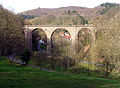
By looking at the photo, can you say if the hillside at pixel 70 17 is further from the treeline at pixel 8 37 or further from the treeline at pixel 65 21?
the treeline at pixel 8 37

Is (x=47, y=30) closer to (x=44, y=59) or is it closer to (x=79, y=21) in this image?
(x=44, y=59)

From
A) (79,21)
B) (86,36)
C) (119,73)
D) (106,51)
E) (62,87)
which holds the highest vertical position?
(79,21)

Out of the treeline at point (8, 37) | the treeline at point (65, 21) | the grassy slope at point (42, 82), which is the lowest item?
the grassy slope at point (42, 82)

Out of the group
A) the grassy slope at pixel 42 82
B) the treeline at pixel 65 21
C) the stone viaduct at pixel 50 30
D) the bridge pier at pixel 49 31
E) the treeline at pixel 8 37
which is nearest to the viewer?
the grassy slope at pixel 42 82

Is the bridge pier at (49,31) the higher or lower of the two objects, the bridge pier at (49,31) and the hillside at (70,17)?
the lower

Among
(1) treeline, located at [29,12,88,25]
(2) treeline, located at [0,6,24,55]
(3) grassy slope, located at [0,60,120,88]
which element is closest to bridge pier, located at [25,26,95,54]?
(2) treeline, located at [0,6,24,55]

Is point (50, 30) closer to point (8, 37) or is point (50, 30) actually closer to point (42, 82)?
point (8, 37)

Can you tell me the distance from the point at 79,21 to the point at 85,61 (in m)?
27.0

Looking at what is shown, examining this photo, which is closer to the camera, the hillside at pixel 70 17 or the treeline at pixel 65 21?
the treeline at pixel 65 21

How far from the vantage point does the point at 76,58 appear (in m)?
14.1

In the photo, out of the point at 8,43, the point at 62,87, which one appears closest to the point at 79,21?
the point at 8,43

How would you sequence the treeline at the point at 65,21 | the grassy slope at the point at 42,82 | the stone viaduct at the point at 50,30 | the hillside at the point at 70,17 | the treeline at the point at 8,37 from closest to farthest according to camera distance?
1. the grassy slope at the point at 42,82
2. the treeline at the point at 8,37
3. the stone viaduct at the point at 50,30
4. the treeline at the point at 65,21
5. the hillside at the point at 70,17

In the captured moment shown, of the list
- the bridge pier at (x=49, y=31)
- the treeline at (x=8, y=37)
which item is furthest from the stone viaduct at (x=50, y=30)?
the treeline at (x=8, y=37)

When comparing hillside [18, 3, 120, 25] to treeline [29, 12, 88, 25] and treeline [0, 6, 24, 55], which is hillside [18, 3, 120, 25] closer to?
treeline [29, 12, 88, 25]
